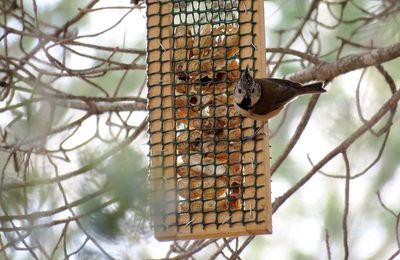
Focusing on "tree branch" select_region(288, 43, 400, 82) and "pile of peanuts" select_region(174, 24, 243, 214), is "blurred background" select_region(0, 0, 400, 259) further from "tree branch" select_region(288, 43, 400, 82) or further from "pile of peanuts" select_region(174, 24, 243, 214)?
"pile of peanuts" select_region(174, 24, 243, 214)

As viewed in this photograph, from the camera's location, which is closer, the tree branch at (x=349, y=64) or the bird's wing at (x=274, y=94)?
the bird's wing at (x=274, y=94)

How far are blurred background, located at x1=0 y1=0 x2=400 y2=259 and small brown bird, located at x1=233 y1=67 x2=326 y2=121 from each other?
23cm

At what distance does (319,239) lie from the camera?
480 cm

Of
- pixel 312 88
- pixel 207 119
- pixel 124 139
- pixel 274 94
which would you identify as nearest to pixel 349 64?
pixel 312 88

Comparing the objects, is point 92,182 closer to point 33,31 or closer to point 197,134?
point 197,134

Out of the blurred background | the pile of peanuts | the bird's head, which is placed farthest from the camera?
the pile of peanuts

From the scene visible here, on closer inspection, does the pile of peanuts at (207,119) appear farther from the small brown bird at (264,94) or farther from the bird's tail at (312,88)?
the bird's tail at (312,88)

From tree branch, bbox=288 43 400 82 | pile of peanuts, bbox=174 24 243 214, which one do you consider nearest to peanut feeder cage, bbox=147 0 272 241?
pile of peanuts, bbox=174 24 243 214

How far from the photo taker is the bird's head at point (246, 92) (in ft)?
9.92

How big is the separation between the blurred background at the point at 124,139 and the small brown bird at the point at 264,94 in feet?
0.76

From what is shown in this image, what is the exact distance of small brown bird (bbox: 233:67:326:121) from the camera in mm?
3051

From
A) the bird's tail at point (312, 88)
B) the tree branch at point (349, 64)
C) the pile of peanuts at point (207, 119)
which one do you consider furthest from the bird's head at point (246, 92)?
the tree branch at point (349, 64)

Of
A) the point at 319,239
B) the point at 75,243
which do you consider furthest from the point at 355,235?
the point at 75,243

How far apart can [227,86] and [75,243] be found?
114 cm
